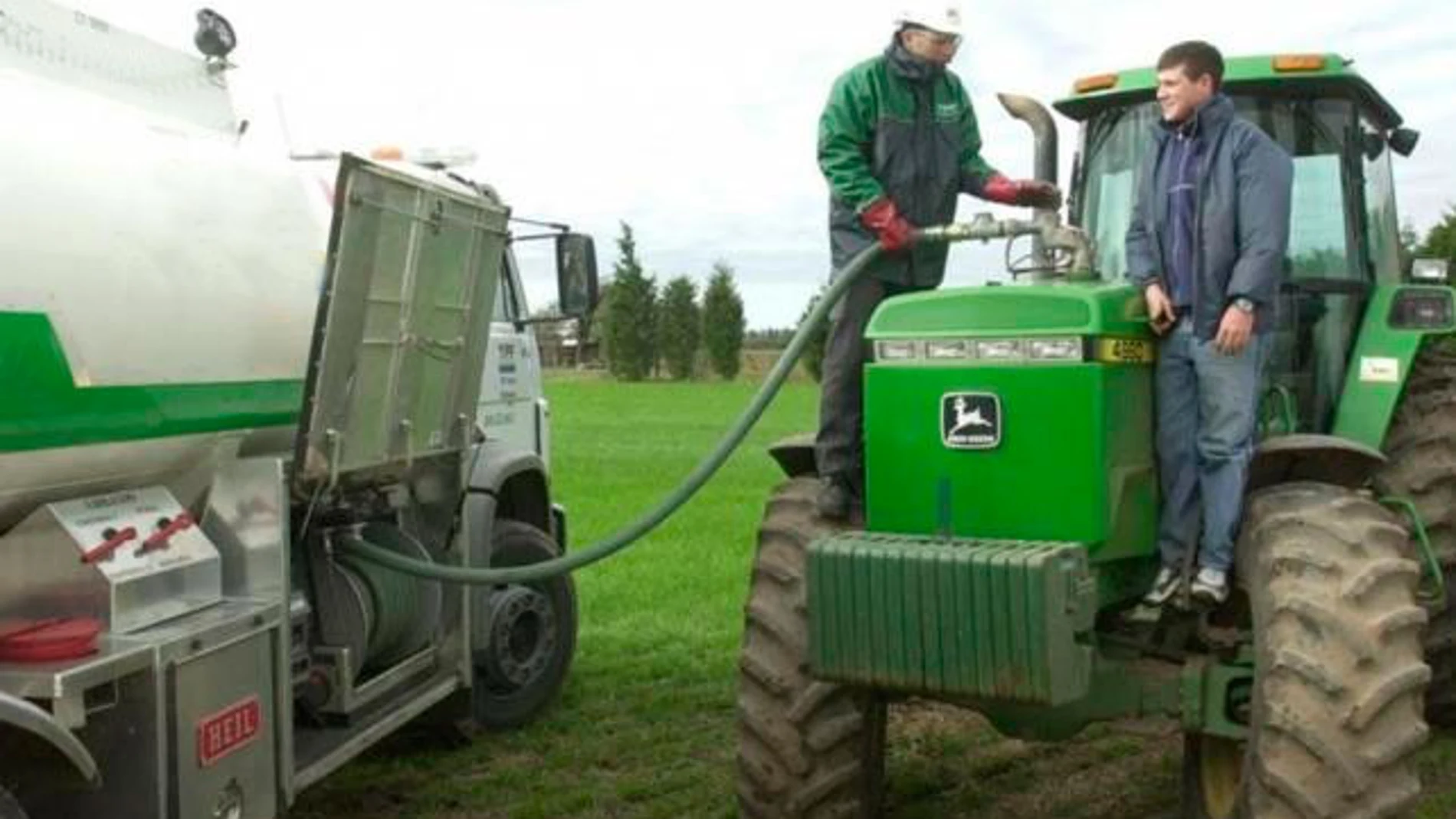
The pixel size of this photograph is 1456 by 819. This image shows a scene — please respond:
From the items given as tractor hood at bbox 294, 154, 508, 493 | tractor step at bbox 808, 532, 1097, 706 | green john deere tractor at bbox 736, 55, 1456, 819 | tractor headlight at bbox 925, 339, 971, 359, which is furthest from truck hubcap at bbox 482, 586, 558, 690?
tractor headlight at bbox 925, 339, 971, 359

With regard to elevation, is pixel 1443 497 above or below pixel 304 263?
below

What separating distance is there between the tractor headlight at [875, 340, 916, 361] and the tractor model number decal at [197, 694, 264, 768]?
2155mm

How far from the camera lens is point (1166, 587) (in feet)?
16.6

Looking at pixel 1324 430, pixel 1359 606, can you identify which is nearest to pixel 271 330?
pixel 1359 606

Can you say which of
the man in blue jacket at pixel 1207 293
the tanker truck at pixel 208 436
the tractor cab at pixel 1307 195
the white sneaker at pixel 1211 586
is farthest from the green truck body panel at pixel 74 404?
the tractor cab at pixel 1307 195

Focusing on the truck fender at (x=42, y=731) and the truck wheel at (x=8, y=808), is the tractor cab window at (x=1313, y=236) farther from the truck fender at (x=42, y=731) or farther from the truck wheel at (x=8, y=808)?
the truck wheel at (x=8, y=808)

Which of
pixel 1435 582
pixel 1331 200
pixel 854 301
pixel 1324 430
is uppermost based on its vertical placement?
pixel 1331 200

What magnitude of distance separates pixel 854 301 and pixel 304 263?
6.15 feet

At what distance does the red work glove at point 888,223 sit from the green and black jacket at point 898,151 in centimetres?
3

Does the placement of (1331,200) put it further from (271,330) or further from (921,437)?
(271,330)

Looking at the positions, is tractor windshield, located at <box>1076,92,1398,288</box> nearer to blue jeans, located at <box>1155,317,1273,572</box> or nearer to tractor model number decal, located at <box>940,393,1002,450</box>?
blue jeans, located at <box>1155,317,1273,572</box>

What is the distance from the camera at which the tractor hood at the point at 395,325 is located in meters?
5.08

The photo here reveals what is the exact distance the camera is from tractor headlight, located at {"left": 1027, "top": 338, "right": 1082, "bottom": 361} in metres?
4.86

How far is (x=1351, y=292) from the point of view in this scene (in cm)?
635
